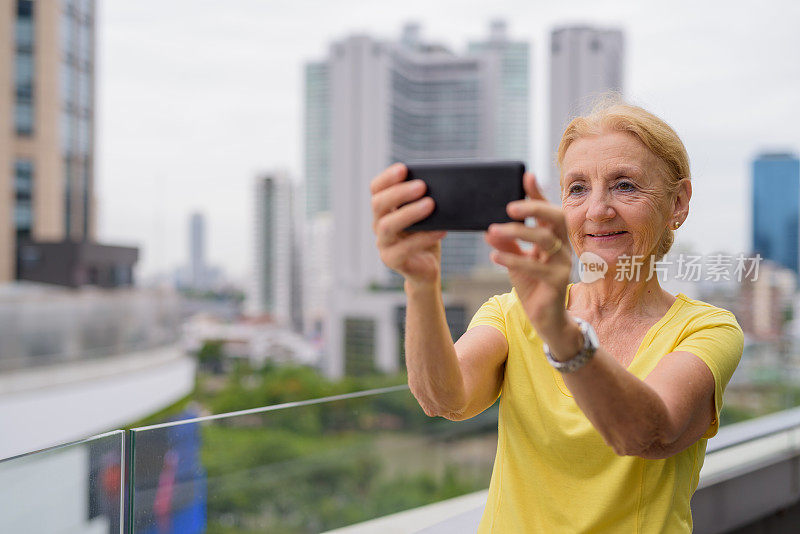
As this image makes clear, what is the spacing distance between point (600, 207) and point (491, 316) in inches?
8.0

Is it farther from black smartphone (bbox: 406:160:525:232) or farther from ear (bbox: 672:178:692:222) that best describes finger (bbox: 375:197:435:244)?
ear (bbox: 672:178:692:222)

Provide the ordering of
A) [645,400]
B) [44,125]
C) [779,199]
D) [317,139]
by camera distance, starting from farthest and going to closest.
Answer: [317,139] < [44,125] < [779,199] < [645,400]

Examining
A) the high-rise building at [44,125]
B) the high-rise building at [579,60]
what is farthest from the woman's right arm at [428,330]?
the high-rise building at [44,125]

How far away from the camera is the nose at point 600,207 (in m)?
0.83

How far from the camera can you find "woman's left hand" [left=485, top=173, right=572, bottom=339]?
0.58m

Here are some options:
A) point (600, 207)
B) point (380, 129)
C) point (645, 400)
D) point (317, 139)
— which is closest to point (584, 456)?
point (645, 400)

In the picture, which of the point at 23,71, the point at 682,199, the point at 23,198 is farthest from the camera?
the point at 23,71

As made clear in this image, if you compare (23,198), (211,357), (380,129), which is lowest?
(211,357)

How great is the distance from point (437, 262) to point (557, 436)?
0.31 m

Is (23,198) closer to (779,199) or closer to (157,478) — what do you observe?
(779,199)

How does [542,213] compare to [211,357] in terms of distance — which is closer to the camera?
[542,213]

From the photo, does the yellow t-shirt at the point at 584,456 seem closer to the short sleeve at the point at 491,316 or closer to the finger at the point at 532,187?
the short sleeve at the point at 491,316

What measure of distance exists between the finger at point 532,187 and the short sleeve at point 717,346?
0.31 metres

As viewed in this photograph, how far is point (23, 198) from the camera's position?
62.8 feet
